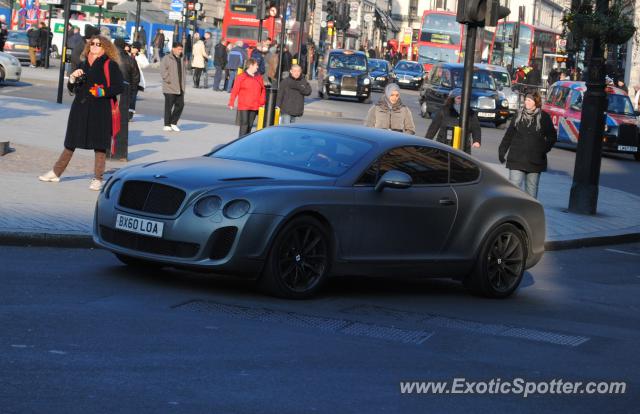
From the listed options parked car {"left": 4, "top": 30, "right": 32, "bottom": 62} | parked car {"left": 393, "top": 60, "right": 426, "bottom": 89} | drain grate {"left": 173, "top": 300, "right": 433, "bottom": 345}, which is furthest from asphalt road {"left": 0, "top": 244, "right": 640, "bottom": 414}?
parked car {"left": 393, "top": 60, "right": 426, "bottom": 89}

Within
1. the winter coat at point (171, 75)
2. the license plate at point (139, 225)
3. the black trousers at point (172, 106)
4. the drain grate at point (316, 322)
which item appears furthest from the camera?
the black trousers at point (172, 106)

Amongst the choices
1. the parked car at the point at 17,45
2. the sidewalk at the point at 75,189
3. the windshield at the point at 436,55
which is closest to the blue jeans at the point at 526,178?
the sidewalk at the point at 75,189

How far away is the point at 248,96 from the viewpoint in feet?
78.4

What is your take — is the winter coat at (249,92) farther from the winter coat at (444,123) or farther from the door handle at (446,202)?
the door handle at (446,202)

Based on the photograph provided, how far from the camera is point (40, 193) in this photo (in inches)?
559

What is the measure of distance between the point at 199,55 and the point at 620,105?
16629 millimetres

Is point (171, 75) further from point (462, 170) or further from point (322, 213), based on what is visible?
point (322, 213)

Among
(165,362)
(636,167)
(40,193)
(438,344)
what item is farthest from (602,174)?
(165,362)

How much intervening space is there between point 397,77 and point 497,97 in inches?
1231

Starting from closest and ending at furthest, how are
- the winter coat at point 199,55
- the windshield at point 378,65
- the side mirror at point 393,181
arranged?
the side mirror at point 393,181, the winter coat at point 199,55, the windshield at point 378,65

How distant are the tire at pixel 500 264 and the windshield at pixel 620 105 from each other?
23.7m

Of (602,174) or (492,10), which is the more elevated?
(492,10)

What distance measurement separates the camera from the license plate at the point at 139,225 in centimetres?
942

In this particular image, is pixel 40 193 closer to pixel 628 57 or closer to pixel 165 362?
Answer: pixel 165 362
